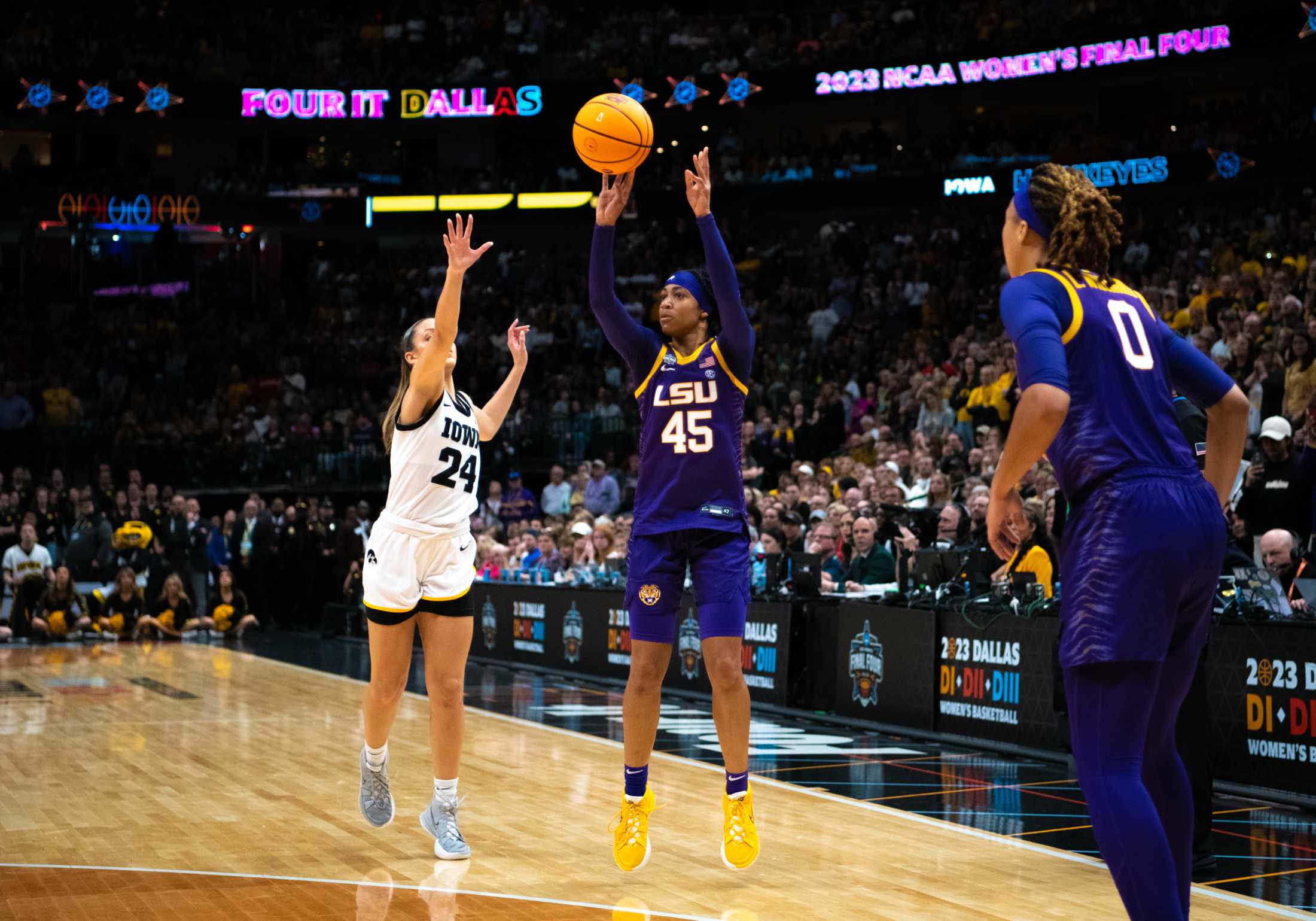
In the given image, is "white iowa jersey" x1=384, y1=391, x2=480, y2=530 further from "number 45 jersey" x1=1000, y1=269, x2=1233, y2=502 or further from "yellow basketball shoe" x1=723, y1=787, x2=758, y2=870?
"number 45 jersey" x1=1000, y1=269, x2=1233, y2=502

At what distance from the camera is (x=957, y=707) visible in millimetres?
10109

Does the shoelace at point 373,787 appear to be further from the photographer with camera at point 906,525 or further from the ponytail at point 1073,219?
the photographer with camera at point 906,525

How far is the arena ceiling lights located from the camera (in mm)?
34188

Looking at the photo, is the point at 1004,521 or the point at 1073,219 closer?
the point at 1004,521

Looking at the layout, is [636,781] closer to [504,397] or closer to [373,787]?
[373,787]

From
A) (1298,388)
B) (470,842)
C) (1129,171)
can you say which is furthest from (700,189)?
(1129,171)

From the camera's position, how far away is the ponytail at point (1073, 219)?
371 cm

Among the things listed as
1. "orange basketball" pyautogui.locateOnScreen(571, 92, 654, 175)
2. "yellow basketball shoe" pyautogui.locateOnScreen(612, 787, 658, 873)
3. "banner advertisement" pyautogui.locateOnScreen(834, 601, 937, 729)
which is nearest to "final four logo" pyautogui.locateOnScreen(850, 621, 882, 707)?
"banner advertisement" pyautogui.locateOnScreen(834, 601, 937, 729)

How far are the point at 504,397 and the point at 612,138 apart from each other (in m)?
1.28

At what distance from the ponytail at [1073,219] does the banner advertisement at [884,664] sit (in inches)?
264

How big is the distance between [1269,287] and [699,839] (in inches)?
469

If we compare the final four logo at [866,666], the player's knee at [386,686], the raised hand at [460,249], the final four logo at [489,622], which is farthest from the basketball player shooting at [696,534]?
the final four logo at [489,622]

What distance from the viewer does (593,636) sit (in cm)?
1459

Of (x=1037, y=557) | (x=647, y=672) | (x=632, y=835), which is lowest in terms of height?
(x=632, y=835)
